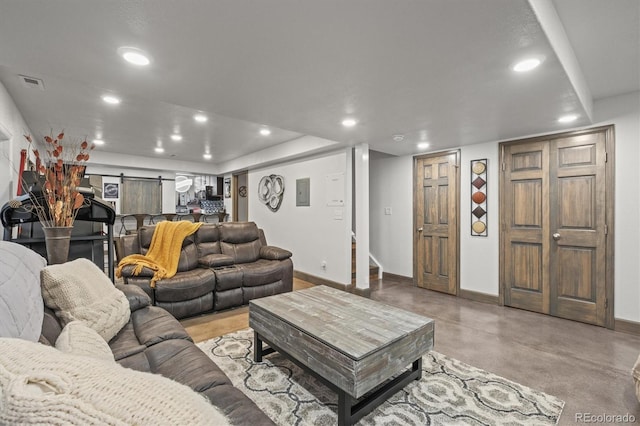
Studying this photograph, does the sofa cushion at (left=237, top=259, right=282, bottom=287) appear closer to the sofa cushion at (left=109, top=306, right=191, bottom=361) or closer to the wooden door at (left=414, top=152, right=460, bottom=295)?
the sofa cushion at (left=109, top=306, right=191, bottom=361)

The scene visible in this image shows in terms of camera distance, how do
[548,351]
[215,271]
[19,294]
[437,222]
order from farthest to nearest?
[437,222]
[215,271]
[548,351]
[19,294]

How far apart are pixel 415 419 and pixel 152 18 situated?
250 cm

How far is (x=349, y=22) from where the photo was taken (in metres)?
1.48

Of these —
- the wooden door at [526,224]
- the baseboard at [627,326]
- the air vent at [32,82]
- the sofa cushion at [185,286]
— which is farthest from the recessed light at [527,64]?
the air vent at [32,82]

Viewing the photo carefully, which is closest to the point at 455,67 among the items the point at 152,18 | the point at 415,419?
the point at 152,18

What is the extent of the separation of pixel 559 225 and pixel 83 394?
417cm

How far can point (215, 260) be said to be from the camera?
3611 mm

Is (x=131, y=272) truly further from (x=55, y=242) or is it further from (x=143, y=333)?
(x=143, y=333)

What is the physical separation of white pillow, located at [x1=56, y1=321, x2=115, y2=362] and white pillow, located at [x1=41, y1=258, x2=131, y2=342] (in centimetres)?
26

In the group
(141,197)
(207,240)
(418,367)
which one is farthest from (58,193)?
(141,197)

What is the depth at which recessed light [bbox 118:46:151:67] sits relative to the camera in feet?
5.61

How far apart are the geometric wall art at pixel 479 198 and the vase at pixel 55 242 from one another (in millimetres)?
4344

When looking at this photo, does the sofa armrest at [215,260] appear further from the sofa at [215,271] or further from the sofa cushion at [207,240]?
the sofa cushion at [207,240]

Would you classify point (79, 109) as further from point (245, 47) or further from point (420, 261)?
point (420, 261)
